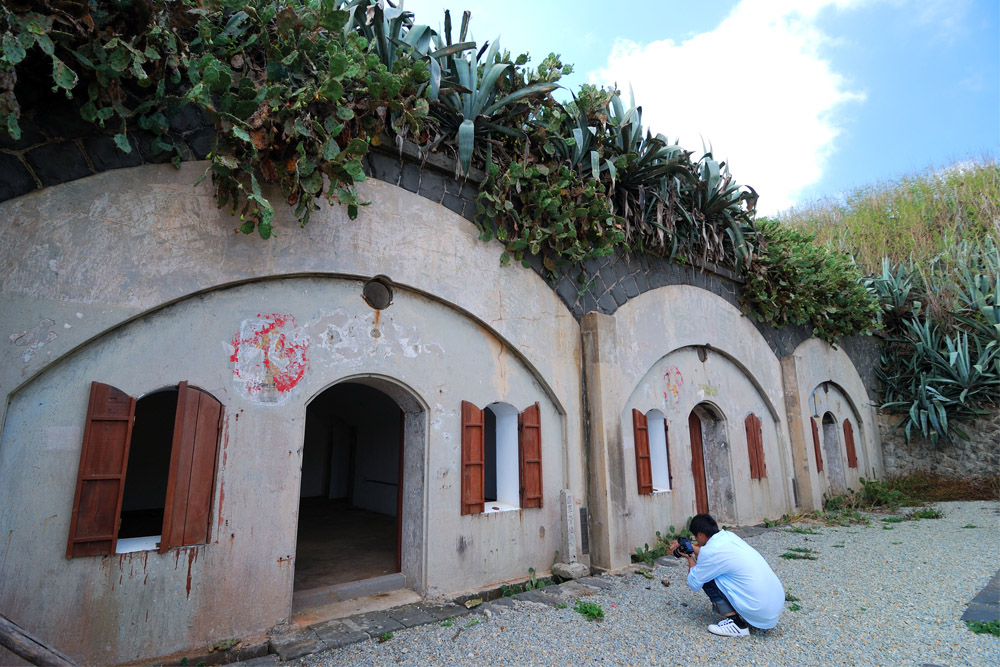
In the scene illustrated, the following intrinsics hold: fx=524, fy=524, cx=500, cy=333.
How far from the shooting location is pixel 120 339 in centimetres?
380

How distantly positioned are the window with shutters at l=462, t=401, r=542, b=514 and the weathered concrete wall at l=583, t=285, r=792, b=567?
0.86m

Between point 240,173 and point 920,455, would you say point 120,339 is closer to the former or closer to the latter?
point 240,173

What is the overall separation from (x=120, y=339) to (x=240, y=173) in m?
1.50

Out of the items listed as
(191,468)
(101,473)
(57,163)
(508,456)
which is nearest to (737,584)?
(508,456)

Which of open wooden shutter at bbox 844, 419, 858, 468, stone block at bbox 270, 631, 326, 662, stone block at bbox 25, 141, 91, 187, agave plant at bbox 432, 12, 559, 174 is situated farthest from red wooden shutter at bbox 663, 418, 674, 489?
stone block at bbox 25, 141, 91, 187

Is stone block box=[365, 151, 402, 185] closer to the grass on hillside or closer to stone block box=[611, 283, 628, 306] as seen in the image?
stone block box=[611, 283, 628, 306]

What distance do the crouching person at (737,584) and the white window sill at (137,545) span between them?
4199mm

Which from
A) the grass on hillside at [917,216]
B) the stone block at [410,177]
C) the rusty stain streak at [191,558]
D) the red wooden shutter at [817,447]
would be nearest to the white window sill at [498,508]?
the rusty stain streak at [191,558]

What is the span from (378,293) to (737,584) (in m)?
4.02

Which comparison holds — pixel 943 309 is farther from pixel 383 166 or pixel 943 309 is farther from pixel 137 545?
pixel 137 545

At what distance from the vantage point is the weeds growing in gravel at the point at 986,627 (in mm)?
4238

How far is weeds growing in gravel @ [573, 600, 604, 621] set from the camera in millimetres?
4578

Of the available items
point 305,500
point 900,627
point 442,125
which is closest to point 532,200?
point 442,125

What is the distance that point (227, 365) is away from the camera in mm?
4191
